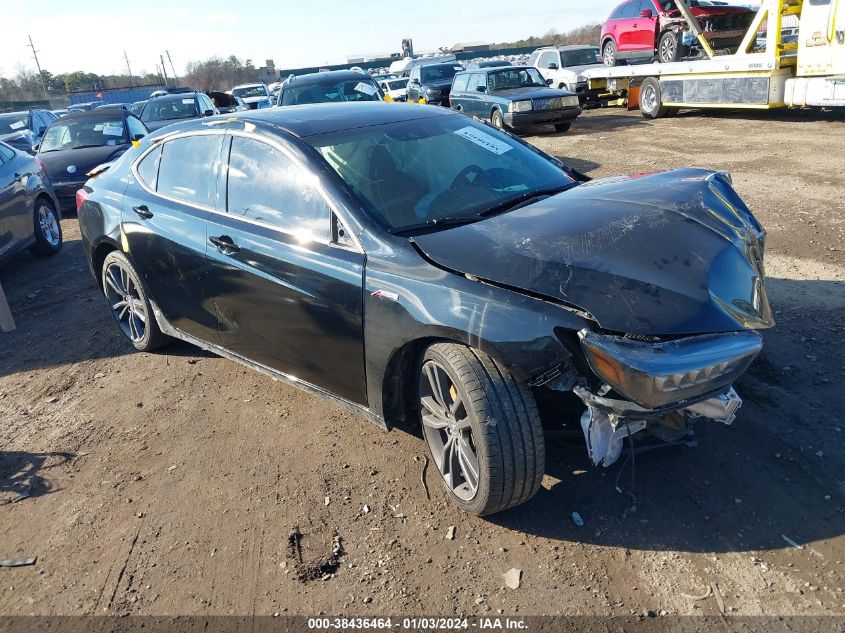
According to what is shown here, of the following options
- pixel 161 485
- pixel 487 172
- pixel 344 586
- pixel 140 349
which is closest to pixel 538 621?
pixel 344 586

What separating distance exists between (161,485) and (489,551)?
183 cm

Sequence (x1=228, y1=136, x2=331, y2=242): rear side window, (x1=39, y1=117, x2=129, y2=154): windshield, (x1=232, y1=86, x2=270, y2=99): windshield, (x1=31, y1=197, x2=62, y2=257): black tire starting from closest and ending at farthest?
1. (x1=228, y1=136, x2=331, y2=242): rear side window
2. (x1=31, y1=197, x2=62, y2=257): black tire
3. (x1=39, y1=117, x2=129, y2=154): windshield
4. (x1=232, y1=86, x2=270, y2=99): windshield

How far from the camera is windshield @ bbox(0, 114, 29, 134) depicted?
1587 cm

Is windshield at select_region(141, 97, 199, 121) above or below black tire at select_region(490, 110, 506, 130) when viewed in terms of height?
above

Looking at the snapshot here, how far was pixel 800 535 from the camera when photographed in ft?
8.73

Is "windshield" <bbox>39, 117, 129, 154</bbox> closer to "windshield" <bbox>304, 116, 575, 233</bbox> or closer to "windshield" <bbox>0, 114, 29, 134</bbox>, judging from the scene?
"windshield" <bbox>0, 114, 29, 134</bbox>

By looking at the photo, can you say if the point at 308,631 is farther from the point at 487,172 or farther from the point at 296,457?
the point at 487,172

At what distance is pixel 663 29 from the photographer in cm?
1609

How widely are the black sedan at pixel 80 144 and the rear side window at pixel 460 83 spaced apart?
7929 mm

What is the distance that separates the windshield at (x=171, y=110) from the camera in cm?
1449

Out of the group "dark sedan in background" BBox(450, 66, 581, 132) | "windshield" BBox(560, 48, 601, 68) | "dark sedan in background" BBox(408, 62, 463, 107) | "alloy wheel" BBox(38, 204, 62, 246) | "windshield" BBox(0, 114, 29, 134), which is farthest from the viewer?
"windshield" BBox(560, 48, 601, 68)

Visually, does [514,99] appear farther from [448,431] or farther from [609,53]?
[448,431]

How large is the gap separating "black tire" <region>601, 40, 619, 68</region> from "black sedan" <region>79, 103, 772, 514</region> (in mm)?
15612

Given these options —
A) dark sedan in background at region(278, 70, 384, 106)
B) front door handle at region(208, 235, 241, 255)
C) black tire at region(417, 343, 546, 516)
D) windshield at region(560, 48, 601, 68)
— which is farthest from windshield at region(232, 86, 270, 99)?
black tire at region(417, 343, 546, 516)
